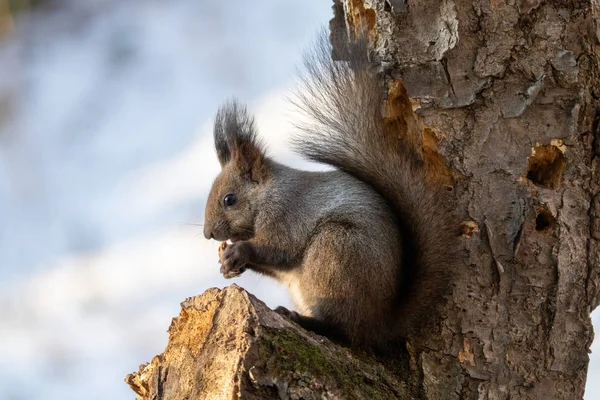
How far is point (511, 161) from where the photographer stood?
1.95 m

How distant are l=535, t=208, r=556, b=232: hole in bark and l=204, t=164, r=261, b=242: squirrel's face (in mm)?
933

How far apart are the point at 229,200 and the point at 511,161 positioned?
98 centimetres

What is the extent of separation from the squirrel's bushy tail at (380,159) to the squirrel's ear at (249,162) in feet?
1.26

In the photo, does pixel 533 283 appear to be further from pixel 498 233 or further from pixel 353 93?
pixel 353 93

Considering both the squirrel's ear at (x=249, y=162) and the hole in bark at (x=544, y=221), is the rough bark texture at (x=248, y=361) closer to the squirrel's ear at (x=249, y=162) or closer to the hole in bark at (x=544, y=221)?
the hole in bark at (x=544, y=221)

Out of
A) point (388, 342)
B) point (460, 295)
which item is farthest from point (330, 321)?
point (460, 295)

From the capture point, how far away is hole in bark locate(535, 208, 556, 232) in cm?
192

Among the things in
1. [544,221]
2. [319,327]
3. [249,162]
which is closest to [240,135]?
[249,162]

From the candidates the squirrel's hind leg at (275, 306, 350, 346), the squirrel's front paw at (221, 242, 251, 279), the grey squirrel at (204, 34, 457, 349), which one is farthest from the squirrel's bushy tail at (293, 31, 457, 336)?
the squirrel's front paw at (221, 242, 251, 279)

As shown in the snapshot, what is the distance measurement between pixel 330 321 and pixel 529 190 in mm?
650

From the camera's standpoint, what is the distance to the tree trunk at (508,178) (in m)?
1.88

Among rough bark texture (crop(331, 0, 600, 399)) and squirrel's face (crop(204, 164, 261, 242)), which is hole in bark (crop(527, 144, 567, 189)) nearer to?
rough bark texture (crop(331, 0, 600, 399))

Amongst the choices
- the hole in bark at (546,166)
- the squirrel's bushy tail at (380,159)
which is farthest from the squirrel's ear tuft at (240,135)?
the hole in bark at (546,166)

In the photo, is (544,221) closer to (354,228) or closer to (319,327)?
(354,228)
